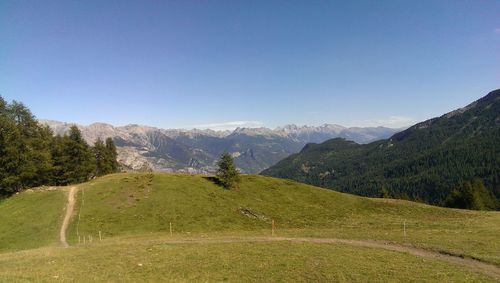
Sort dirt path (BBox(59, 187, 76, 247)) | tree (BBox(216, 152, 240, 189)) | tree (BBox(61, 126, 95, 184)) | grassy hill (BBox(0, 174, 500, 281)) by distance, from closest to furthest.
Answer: grassy hill (BBox(0, 174, 500, 281)), dirt path (BBox(59, 187, 76, 247)), tree (BBox(216, 152, 240, 189)), tree (BBox(61, 126, 95, 184))

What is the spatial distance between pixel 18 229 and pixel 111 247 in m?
26.2

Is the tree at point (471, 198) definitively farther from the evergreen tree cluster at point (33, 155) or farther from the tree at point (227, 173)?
the evergreen tree cluster at point (33, 155)

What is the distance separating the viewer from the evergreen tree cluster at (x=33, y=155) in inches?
2904

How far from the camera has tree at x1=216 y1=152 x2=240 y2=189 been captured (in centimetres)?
7971

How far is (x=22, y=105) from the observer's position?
84.9 meters

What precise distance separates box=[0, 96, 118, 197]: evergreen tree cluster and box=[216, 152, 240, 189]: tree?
38.2m

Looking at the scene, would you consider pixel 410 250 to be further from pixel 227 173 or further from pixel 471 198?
pixel 471 198

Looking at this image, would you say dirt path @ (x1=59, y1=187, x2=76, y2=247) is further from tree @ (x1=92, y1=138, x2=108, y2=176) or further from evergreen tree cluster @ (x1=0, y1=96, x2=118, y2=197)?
tree @ (x1=92, y1=138, x2=108, y2=176)

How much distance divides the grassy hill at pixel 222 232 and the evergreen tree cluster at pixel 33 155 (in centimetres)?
659

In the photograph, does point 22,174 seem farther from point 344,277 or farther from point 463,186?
point 463,186

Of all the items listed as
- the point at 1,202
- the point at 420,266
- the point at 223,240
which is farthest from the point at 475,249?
the point at 1,202

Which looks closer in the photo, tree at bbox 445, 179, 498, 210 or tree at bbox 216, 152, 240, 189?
tree at bbox 216, 152, 240, 189

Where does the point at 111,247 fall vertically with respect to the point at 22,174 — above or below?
below

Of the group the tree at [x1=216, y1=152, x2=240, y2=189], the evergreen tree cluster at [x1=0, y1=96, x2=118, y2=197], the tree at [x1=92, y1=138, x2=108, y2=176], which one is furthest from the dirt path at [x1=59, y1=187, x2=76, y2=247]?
the tree at [x1=92, y1=138, x2=108, y2=176]
